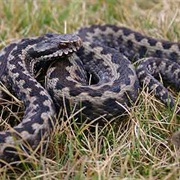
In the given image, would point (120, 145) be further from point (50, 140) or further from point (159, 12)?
point (159, 12)

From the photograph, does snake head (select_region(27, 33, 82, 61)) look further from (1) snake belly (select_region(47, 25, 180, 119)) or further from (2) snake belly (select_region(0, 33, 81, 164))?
(1) snake belly (select_region(47, 25, 180, 119))

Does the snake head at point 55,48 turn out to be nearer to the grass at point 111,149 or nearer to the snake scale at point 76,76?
the snake scale at point 76,76

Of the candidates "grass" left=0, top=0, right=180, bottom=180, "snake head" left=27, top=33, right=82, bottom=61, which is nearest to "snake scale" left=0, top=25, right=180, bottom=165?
"snake head" left=27, top=33, right=82, bottom=61

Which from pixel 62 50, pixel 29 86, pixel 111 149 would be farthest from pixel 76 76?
pixel 111 149

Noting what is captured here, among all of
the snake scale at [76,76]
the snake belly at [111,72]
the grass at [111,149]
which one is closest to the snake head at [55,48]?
the snake scale at [76,76]

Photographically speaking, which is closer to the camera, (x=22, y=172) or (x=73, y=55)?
(x=22, y=172)

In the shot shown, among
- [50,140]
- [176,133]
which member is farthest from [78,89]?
[176,133]

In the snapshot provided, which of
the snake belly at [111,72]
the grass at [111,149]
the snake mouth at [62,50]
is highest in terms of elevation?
the snake mouth at [62,50]
